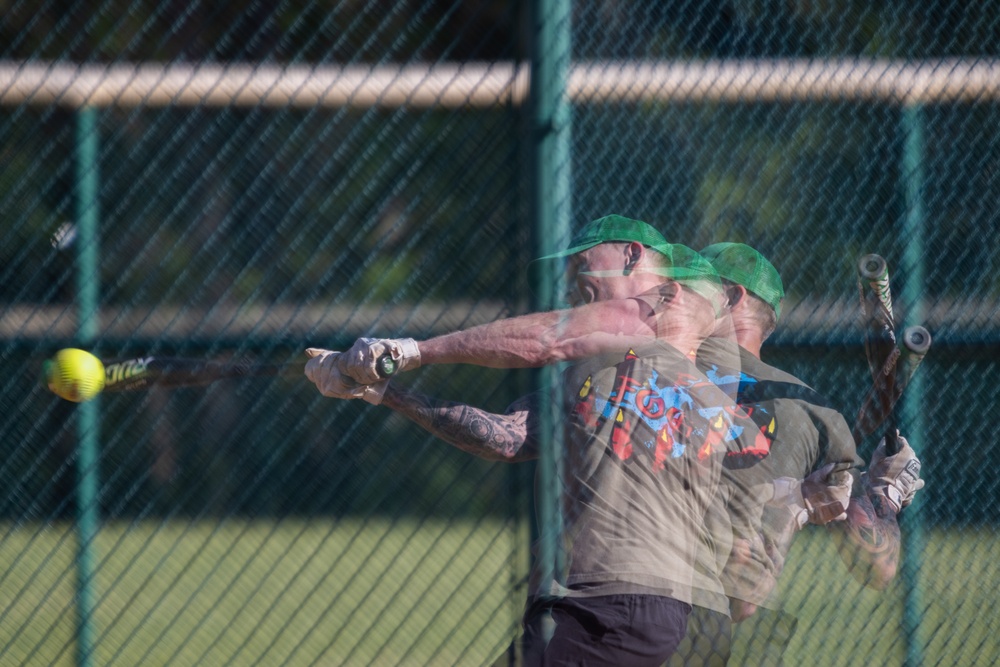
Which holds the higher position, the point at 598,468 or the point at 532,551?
the point at 598,468

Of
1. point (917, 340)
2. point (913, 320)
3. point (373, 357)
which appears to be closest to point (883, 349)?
point (917, 340)

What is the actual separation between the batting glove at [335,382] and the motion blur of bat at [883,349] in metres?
1.25

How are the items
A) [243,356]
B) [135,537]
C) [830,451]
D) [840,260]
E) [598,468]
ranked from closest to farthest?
[598,468] < [830,451] < [243,356] < [840,260] < [135,537]

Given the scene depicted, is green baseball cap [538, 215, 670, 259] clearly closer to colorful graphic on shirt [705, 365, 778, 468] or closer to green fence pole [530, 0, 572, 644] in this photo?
green fence pole [530, 0, 572, 644]

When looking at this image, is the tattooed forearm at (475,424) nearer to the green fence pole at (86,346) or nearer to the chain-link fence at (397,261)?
the chain-link fence at (397,261)

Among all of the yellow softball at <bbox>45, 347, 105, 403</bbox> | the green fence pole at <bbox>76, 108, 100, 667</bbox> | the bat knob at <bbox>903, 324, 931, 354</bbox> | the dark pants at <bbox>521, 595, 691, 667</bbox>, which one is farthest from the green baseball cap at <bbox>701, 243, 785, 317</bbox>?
the green fence pole at <bbox>76, 108, 100, 667</bbox>

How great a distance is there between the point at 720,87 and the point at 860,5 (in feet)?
3.50

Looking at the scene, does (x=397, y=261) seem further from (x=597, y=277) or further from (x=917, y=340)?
(x=917, y=340)

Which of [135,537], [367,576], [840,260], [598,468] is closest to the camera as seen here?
[598,468]

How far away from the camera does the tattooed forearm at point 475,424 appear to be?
2.76 meters

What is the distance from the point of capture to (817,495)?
2.79 metres

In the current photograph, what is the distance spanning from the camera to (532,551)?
258 centimetres

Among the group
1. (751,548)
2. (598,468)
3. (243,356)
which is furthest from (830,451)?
(243,356)

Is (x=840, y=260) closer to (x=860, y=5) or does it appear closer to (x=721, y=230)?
(x=721, y=230)
